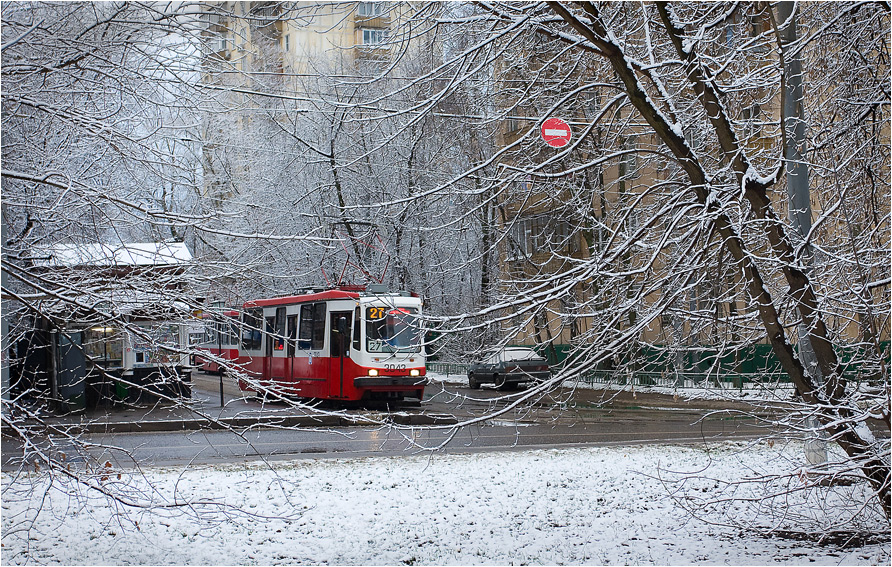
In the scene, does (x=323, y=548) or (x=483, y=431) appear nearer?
(x=323, y=548)

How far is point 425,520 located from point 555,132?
13.0 ft

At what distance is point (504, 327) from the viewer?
281 inches

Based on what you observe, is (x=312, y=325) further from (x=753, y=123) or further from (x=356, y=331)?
(x=753, y=123)

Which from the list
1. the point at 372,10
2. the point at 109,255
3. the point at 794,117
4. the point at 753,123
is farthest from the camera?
the point at 372,10

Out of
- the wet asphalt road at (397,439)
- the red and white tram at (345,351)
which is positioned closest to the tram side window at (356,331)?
the red and white tram at (345,351)

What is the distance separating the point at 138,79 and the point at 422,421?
12.7 metres

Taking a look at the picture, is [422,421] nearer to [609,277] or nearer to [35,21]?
[609,277]

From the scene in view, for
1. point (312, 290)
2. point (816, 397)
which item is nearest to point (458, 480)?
point (816, 397)

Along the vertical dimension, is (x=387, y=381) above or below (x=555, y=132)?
below

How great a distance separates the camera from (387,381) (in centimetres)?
2116

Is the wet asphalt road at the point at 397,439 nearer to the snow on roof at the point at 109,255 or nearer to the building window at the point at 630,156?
the building window at the point at 630,156

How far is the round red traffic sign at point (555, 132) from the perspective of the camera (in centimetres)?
834

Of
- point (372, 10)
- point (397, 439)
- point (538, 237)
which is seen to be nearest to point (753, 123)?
point (372, 10)

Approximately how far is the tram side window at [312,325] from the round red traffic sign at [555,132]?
14153 millimetres
